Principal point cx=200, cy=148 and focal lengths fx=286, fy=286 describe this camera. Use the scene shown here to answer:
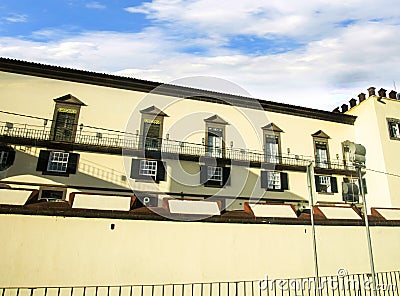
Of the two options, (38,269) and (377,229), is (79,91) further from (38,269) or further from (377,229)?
(377,229)

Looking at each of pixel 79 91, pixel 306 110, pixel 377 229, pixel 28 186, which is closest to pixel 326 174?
pixel 306 110

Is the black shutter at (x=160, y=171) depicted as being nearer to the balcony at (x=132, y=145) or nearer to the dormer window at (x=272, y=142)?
the balcony at (x=132, y=145)

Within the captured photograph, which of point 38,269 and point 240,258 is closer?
point 38,269

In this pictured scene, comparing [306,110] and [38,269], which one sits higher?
[306,110]

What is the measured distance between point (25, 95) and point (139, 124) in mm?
7183

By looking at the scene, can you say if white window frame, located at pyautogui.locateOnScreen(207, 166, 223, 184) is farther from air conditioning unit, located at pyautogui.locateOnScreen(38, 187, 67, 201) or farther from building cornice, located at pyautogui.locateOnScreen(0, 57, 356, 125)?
air conditioning unit, located at pyautogui.locateOnScreen(38, 187, 67, 201)

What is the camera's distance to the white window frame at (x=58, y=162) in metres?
17.1

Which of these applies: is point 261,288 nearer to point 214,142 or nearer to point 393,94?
point 214,142

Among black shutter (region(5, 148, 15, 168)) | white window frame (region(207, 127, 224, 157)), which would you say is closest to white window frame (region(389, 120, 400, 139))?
white window frame (region(207, 127, 224, 157))

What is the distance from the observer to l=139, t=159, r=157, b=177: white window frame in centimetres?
1853

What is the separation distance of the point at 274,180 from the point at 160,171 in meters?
8.63

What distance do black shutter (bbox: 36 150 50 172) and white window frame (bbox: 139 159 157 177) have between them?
551 centimetres

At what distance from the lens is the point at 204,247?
353 inches

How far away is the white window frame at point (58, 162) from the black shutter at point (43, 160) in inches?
7.6
